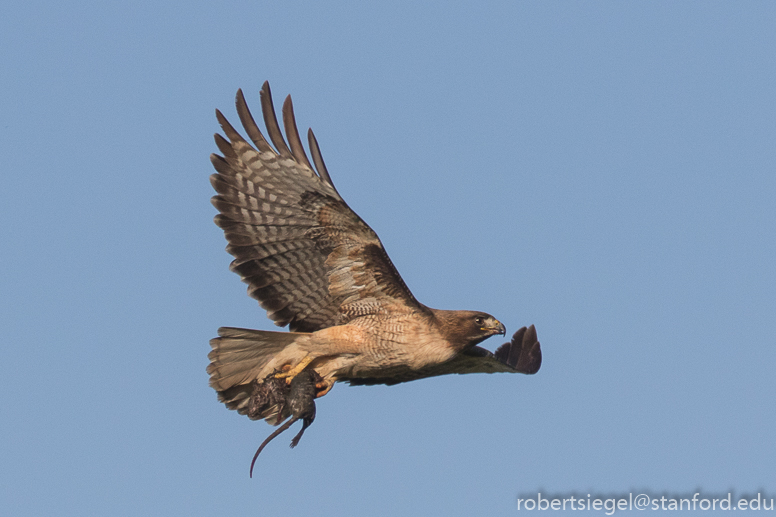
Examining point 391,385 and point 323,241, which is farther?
point 391,385

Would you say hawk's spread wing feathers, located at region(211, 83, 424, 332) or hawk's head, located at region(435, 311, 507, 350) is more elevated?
hawk's spread wing feathers, located at region(211, 83, 424, 332)

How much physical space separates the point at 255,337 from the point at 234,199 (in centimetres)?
139

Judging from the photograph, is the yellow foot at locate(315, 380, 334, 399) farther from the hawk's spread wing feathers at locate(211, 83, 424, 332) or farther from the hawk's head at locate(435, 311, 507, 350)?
the hawk's head at locate(435, 311, 507, 350)

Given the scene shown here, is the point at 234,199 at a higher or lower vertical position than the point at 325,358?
higher

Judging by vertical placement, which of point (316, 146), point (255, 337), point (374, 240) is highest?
point (316, 146)

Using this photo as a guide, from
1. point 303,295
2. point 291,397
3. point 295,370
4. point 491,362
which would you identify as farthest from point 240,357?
point 491,362

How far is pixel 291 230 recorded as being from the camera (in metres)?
10.8

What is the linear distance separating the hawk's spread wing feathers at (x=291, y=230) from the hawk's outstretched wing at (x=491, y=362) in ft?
3.02

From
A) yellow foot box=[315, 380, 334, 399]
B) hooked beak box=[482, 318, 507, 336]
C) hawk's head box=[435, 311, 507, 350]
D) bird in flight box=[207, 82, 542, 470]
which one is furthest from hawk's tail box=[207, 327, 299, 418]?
hooked beak box=[482, 318, 507, 336]

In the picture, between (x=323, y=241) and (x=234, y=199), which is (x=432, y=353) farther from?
(x=234, y=199)

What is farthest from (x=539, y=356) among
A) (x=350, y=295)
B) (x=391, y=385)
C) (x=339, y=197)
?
(x=339, y=197)

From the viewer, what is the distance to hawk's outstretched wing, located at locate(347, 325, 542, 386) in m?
11.7

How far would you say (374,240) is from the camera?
10.7 metres

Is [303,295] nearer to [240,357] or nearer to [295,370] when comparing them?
[295,370]
